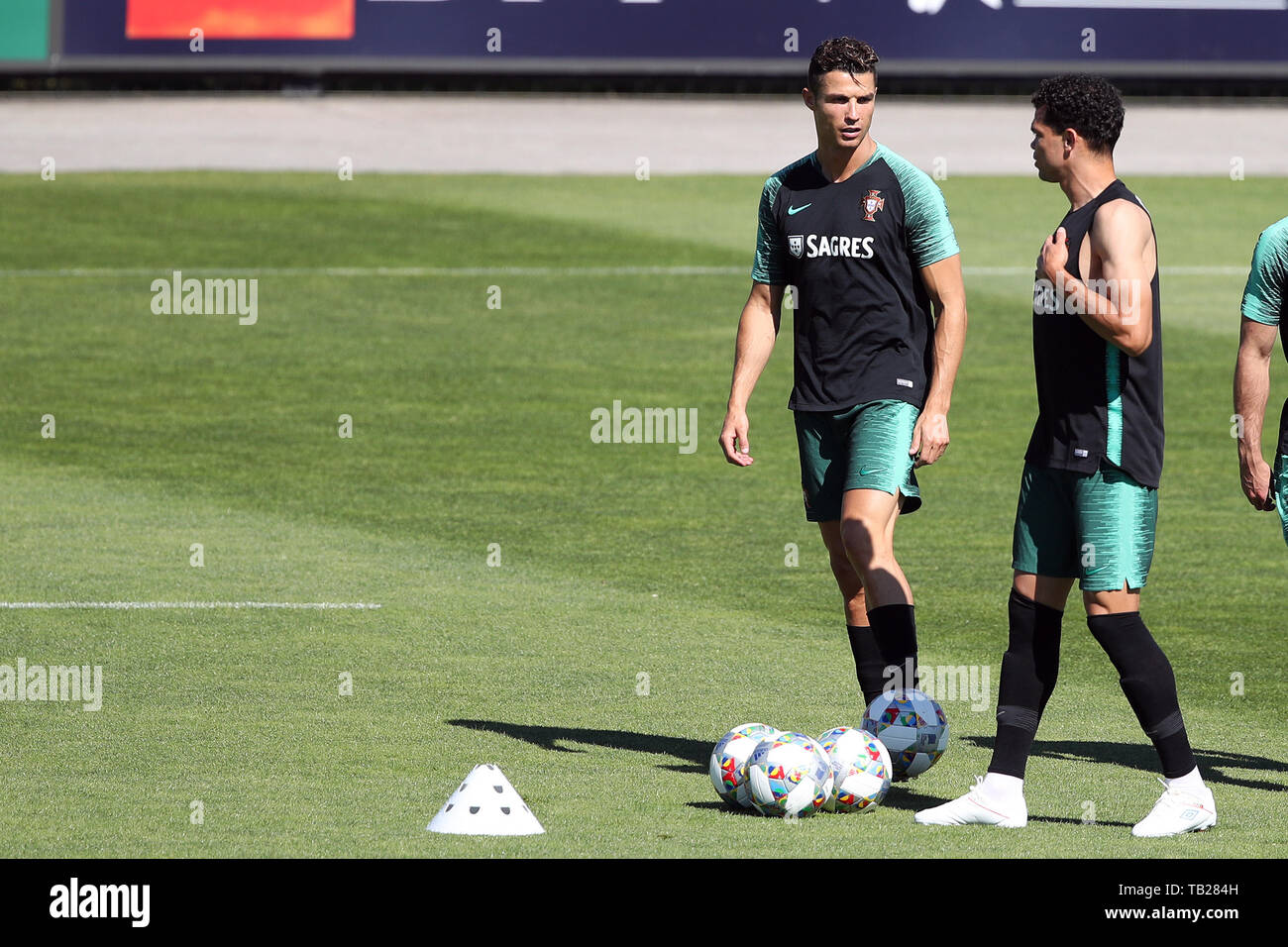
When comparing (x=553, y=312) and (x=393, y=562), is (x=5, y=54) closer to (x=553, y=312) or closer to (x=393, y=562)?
(x=553, y=312)

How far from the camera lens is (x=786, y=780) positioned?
287 inches

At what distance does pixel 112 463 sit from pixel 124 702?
24.3 ft

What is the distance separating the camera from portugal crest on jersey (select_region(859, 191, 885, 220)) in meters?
8.05

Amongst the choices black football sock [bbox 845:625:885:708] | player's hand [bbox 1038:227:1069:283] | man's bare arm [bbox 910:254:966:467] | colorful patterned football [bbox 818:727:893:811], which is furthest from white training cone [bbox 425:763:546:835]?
player's hand [bbox 1038:227:1069:283]

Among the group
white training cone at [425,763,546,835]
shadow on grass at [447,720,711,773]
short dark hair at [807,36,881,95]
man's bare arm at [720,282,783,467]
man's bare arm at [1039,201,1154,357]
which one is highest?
short dark hair at [807,36,881,95]

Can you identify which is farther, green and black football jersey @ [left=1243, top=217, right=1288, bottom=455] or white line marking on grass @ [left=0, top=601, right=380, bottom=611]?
white line marking on grass @ [left=0, top=601, right=380, bottom=611]

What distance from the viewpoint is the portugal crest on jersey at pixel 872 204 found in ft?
26.4

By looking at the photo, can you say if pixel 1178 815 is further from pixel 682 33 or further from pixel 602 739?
pixel 682 33

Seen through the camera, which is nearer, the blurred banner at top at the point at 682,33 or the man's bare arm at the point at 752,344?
the man's bare arm at the point at 752,344

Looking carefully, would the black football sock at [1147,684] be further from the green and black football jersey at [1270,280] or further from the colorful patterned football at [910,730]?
the colorful patterned football at [910,730]

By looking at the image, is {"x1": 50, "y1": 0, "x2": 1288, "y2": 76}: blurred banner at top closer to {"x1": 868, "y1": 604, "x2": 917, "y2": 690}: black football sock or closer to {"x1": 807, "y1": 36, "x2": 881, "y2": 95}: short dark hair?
{"x1": 807, "y1": 36, "x2": 881, "y2": 95}: short dark hair

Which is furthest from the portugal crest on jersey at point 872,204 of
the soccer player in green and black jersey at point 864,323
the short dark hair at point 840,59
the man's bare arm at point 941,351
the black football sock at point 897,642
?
the black football sock at point 897,642

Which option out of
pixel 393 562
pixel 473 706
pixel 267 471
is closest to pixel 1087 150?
pixel 473 706

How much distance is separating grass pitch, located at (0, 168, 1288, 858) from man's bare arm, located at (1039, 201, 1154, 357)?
1.61 meters
